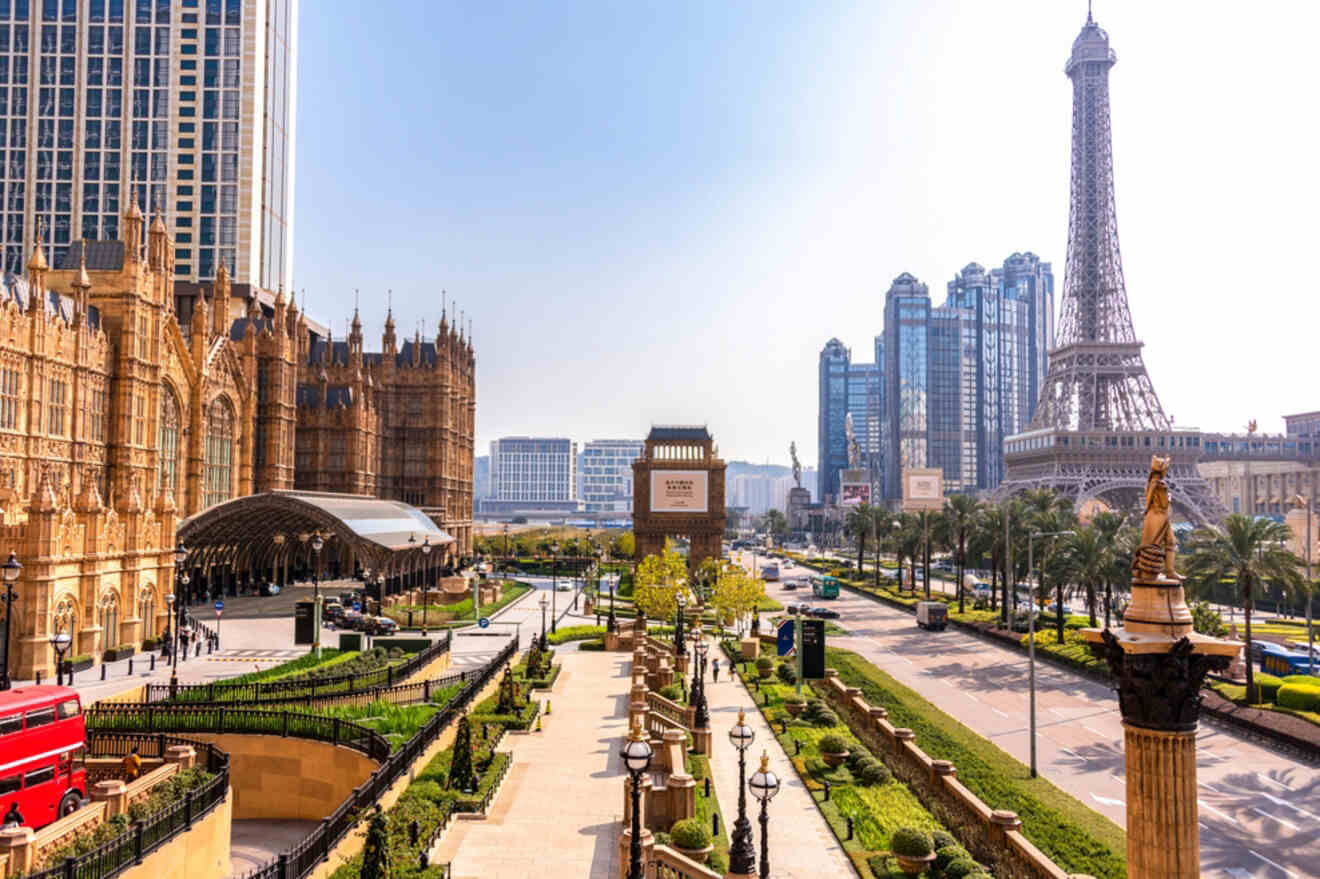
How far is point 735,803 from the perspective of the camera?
26453 millimetres

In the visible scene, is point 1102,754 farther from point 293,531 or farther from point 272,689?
point 293,531

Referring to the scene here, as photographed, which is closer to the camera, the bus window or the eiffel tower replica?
the bus window

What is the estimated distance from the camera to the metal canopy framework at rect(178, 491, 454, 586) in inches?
2552

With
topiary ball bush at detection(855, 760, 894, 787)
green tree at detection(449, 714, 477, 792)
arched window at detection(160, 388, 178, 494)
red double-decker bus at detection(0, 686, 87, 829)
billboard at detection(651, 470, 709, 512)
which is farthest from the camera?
billboard at detection(651, 470, 709, 512)

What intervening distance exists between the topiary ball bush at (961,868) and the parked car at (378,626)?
131 ft

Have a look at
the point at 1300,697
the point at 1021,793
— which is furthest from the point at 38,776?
the point at 1300,697

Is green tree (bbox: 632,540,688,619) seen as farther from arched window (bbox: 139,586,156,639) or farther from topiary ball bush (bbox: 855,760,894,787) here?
topiary ball bush (bbox: 855,760,894,787)

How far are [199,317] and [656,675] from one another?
167ft

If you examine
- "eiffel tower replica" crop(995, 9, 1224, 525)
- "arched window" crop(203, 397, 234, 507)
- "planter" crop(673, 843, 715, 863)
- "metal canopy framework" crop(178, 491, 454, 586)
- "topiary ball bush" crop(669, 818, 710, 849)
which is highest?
"eiffel tower replica" crop(995, 9, 1224, 525)

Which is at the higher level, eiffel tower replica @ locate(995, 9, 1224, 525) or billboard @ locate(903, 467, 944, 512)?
eiffel tower replica @ locate(995, 9, 1224, 525)

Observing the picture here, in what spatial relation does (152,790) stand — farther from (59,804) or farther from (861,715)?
(861,715)

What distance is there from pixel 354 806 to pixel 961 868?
12723mm

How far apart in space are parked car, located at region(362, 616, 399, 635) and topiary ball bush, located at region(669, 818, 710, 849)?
36.8 m

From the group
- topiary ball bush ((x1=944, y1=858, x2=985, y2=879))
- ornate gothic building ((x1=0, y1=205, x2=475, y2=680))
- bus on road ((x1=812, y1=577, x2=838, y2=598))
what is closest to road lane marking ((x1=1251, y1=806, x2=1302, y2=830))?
topiary ball bush ((x1=944, y1=858, x2=985, y2=879))
